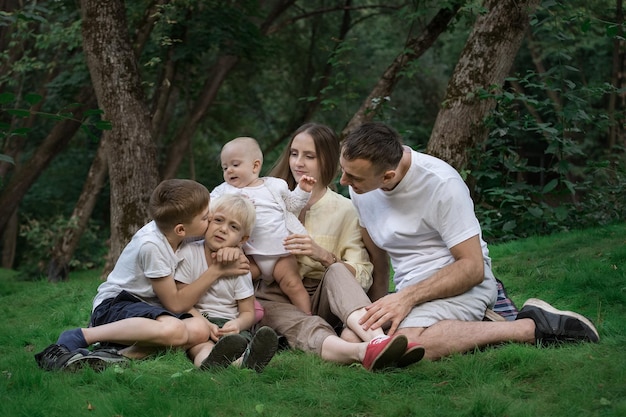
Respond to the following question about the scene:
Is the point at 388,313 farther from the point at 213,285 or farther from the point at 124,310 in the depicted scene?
the point at 124,310

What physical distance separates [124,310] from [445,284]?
1694mm

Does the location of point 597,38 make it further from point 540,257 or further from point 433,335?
point 433,335

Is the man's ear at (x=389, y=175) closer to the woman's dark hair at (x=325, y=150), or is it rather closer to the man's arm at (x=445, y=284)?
the man's arm at (x=445, y=284)

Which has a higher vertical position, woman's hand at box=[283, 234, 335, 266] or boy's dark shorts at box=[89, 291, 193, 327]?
woman's hand at box=[283, 234, 335, 266]

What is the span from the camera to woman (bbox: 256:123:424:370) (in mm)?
4190

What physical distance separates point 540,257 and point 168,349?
4022 millimetres

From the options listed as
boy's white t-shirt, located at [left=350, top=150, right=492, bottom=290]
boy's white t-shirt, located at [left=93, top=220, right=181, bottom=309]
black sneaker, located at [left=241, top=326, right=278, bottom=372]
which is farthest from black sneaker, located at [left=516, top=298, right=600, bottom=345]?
boy's white t-shirt, located at [left=93, top=220, right=181, bottom=309]

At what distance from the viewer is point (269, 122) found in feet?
67.4

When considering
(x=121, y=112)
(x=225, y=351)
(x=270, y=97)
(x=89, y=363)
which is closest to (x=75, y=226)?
(x=121, y=112)

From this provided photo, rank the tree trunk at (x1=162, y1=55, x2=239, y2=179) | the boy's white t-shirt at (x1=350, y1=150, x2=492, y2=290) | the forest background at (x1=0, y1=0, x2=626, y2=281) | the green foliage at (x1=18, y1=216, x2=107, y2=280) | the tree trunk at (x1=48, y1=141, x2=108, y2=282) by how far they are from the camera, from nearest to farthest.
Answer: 1. the boy's white t-shirt at (x1=350, y1=150, x2=492, y2=290)
2. the forest background at (x1=0, y1=0, x2=626, y2=281)
3. the tree trunk at (x1=48, y1=141, x2=108, y2=282)
4. the tree trunk at (x1=162, y1=55, x2=239, y2=179)
5. the green foliage at (x1=18, y1=216, x2=107, y2=280)

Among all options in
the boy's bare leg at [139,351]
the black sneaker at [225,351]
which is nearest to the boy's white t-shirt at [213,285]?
the boy's bare leg at [139,351]

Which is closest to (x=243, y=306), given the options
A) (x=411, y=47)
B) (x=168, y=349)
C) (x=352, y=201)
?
(x=168, y=349)

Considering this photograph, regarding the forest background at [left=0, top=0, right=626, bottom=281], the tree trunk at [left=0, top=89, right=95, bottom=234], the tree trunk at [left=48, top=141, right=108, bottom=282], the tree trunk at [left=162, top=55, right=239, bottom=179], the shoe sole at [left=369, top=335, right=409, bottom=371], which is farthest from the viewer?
the tree trunk at [left=162, top=55, right=239, bottom=179]

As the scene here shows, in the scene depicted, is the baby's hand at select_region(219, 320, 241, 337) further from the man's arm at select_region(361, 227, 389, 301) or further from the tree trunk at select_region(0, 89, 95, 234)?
the tree trunk at select_region(0, 89, 95, 234)
